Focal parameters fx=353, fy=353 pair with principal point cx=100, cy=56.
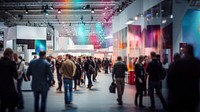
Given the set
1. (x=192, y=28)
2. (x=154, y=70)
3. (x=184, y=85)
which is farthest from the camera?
(x=192, y=28)

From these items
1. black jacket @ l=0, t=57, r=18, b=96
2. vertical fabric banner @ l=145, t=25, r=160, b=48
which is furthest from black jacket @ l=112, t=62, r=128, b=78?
vertical fabric banner @ l=145, t=25, r=160, b=48

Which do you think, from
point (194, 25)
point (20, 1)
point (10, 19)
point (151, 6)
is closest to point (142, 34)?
point (151, 6)

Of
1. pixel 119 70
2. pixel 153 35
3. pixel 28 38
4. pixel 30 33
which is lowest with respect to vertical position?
pixel 119 70

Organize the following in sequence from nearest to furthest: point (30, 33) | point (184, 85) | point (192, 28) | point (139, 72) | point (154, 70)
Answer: point (184, 85), point (154, 70), point (139, 72), point (192, 28), point (30, 33)

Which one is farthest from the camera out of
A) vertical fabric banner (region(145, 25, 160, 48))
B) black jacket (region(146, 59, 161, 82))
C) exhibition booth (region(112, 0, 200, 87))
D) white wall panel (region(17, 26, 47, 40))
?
white wall panel (region(17, 26, 47, 40))

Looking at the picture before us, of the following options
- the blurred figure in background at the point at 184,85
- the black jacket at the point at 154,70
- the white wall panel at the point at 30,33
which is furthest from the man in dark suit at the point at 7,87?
the white wall panel at the point at 30,33

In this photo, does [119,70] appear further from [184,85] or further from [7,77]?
[184,85]

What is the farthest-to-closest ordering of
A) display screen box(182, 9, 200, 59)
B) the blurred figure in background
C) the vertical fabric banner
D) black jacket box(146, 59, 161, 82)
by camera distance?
1. the vertical fabric banner
2. display screen box(182, 9, 200, 59)
3. black jacket box(146, 59, 161, 82)
4. the blurred figure in background

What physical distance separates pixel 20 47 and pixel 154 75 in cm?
1327

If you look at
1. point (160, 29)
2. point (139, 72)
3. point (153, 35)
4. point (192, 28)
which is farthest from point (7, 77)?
point (153, 35)

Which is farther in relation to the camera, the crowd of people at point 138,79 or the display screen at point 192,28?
the display screen at point 192,28

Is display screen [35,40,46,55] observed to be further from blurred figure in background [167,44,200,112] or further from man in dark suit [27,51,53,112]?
blurred figure in background [167,44,200,112]

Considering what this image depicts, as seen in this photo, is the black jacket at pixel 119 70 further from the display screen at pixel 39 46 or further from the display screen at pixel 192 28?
the display screen at pixel 39 46

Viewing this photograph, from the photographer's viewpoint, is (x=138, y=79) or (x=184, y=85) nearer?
(x=184, y=85)
